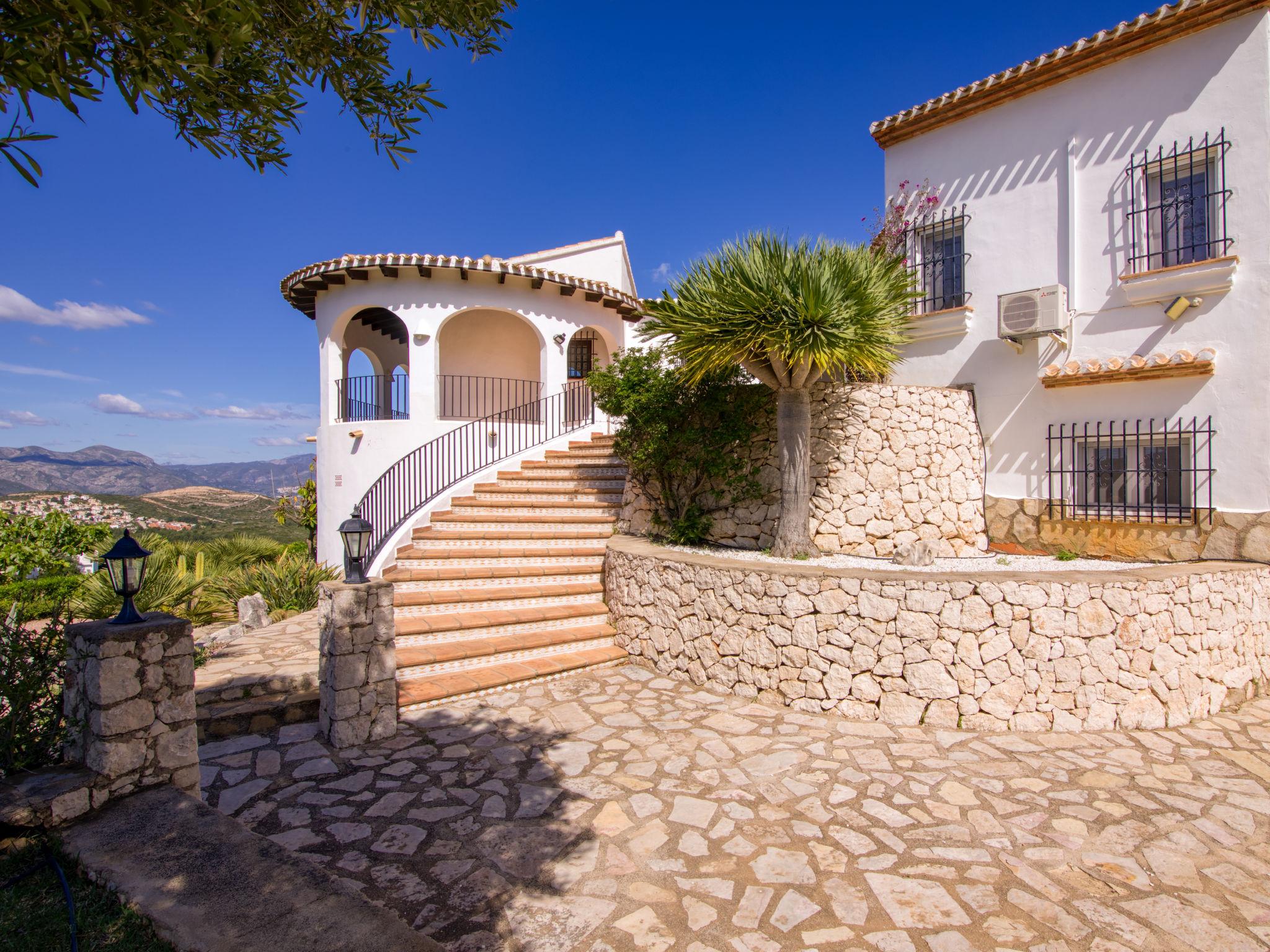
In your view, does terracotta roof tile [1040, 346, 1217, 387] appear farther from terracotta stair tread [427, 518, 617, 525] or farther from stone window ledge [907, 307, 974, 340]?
terracotta stair tread [427, 518, 617, 525]

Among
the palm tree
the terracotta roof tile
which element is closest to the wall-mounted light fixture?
the terracotta roof tile

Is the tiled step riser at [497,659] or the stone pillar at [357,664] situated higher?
the stone pillar at [357,664]

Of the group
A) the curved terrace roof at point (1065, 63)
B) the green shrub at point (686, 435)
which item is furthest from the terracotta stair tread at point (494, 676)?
the curved terrace roof at point (1065, 63)

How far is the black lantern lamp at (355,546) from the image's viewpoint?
5301 mm

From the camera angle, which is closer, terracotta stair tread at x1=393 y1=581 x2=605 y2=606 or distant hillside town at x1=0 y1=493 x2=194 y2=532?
terracotta stair tread at x1=393 y1=581 x2=605 y2=606

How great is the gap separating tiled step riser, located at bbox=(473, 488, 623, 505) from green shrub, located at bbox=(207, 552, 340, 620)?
2.72 meters

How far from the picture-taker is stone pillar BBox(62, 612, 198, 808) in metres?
3.38

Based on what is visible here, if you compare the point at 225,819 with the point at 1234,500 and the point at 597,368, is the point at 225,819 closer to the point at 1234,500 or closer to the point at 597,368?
the point at 597,368

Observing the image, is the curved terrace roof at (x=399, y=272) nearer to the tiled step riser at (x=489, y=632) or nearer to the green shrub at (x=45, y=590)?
the green shrub at (x=45, y=590)

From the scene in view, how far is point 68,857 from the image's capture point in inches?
114

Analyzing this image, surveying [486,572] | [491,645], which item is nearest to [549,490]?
[486,572]

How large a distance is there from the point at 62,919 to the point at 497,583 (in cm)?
580

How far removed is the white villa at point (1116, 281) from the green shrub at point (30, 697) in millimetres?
9644

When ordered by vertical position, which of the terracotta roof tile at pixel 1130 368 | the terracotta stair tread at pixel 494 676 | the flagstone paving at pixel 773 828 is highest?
the terracotta roof tile at pixel 1130 368
